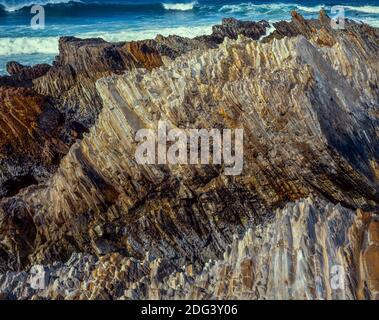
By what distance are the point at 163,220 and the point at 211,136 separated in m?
2.31

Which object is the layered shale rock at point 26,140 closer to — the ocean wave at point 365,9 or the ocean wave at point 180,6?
the ocean wave at point 180,6

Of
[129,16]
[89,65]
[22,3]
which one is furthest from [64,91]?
[22,3]

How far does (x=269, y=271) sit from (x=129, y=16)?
2076 inches

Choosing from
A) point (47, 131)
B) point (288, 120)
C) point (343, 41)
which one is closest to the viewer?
point (288, 120)

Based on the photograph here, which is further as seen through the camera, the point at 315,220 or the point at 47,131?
the point at 47,131

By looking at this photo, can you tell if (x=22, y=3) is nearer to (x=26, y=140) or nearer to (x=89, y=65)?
(x=89, y=65)

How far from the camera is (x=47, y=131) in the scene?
2009 cm

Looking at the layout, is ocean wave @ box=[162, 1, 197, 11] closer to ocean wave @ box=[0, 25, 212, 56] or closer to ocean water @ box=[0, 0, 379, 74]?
ocean water @ box=[0, 0, 379, 74]

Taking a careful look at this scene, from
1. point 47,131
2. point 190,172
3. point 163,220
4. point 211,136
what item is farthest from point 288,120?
point 47,131
